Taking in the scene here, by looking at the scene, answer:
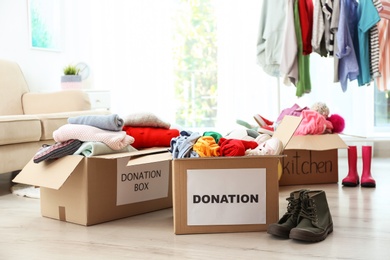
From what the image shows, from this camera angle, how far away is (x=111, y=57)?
5059mm

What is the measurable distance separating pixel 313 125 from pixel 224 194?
129cm

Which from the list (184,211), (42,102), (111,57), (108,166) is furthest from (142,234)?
(111,57)

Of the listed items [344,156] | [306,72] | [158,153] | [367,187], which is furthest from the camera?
[344,156]

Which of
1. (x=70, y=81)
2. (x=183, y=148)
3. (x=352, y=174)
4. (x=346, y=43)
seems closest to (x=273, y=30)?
(x=346, y=43)

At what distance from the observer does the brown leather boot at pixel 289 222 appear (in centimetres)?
195

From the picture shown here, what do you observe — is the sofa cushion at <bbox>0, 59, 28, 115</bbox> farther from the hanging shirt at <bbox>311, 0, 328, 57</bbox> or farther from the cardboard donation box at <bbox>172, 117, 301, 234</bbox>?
the cardboard donation box at <bbox>172, 117, 301, 234</bbox>

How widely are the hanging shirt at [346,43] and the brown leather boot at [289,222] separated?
177cm

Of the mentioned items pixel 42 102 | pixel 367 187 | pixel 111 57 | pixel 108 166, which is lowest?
pixel 367 187

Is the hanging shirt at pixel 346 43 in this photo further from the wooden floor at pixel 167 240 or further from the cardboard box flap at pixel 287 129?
the cardboard box flap at pixel 287 129

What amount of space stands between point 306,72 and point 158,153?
187cm

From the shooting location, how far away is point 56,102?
3.82m

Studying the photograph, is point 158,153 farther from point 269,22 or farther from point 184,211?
point 269,22

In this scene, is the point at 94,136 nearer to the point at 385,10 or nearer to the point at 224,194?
the point at 224,194

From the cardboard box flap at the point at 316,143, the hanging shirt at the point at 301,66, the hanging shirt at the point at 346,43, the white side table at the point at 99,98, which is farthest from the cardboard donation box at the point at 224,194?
the white side table at the point at 99,98
